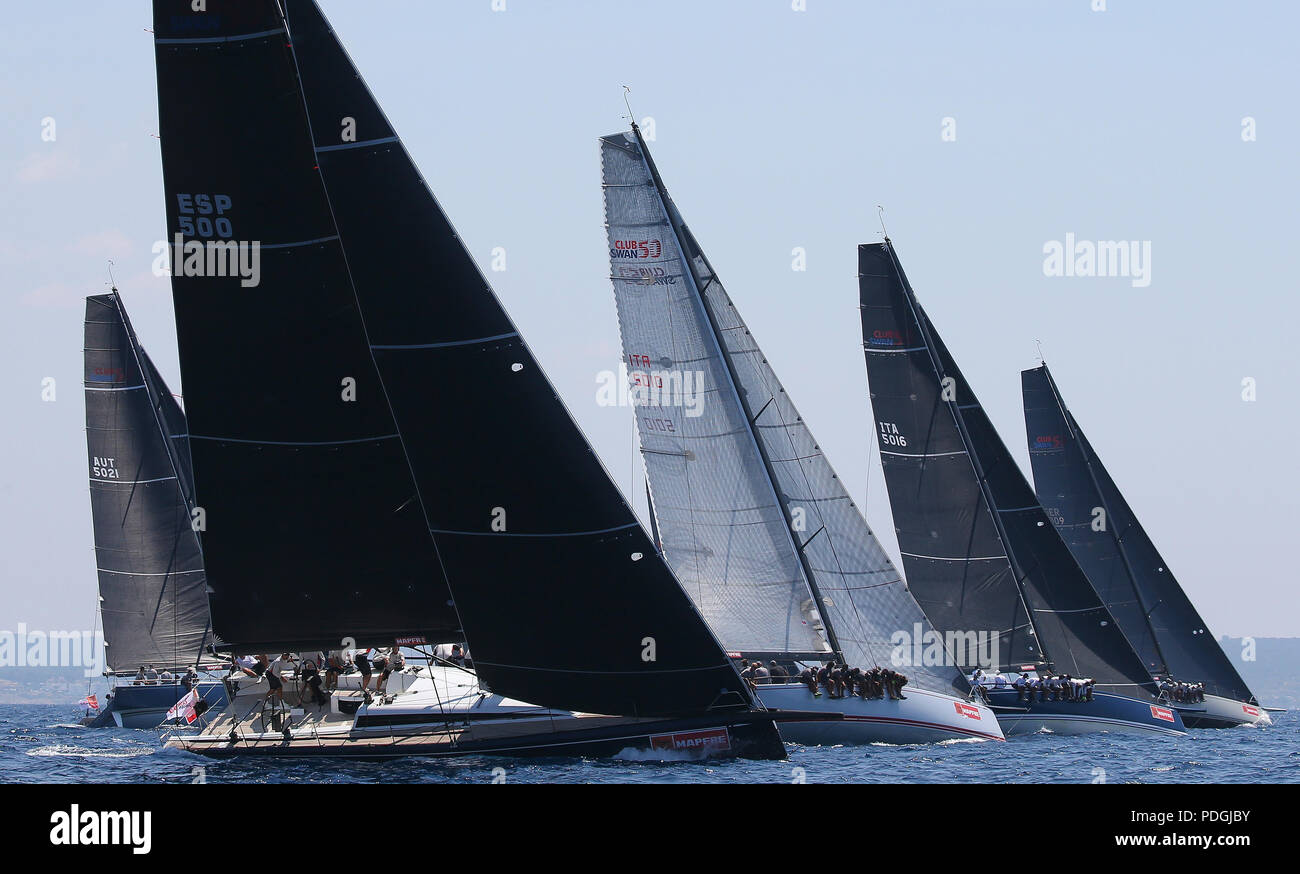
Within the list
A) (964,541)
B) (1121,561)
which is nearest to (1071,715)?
(964,541)

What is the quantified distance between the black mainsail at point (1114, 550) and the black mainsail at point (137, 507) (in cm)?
3103

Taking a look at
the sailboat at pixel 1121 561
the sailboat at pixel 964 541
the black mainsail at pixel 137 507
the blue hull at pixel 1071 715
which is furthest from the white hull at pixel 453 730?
the sailboat at pixel 1121 561

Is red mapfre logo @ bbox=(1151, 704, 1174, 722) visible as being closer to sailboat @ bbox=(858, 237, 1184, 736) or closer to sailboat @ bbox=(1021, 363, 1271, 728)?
sailboat @ bbox=(858, 237, 1184, 736)

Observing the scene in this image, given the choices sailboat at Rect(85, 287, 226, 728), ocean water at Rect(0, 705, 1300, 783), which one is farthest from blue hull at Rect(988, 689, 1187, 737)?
sailboat at Rect(85, 287, 226, 728)

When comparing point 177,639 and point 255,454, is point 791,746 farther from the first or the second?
point 177,639

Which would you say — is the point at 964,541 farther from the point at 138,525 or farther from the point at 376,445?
the point at 138,525

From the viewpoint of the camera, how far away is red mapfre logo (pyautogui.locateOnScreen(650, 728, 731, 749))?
24.7m

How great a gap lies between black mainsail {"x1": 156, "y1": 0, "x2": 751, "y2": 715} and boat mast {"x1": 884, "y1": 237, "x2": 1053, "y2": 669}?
20141 millimetres

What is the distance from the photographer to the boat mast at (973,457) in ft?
143
